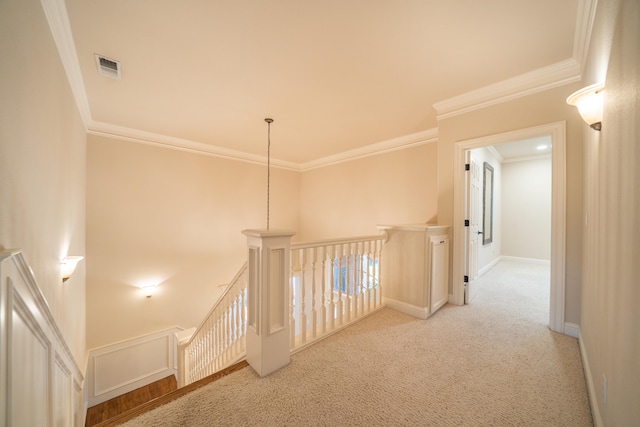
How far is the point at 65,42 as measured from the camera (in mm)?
1906

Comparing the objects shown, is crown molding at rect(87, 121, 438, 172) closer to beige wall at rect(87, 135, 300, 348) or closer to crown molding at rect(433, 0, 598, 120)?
beige wall at rect(87, 135, 300, 348)

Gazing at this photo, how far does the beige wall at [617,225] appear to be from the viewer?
0.83m

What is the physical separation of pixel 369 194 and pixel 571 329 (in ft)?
10.9

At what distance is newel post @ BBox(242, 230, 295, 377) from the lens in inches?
64.6

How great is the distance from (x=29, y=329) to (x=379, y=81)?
10.1ft

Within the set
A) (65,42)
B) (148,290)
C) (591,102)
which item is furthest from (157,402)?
(148,290)

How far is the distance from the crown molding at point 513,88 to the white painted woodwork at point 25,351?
3.75 meters

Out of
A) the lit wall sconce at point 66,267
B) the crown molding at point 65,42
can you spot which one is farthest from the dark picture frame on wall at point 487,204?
the lit wall sconce at point 66,267

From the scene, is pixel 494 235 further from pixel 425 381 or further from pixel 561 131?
pixel 425 381

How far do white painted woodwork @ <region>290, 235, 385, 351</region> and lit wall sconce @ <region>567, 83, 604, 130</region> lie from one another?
185cm

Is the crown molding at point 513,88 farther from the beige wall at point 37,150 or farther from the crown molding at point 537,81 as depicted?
the beige wall at point 37,150

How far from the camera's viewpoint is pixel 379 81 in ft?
8.33

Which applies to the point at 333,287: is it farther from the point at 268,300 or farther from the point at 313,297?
the point at 268,300

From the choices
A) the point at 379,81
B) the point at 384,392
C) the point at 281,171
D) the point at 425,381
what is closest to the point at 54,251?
the point at 384,392
